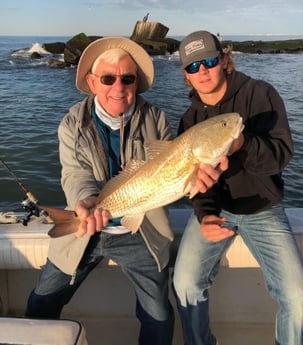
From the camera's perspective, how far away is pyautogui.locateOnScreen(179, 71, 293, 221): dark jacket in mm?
3207

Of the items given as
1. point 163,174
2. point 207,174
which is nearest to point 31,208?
point 163,174

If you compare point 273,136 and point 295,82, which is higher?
point 273,136

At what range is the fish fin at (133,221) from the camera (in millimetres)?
3252

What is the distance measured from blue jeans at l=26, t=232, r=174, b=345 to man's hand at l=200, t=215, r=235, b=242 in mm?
514

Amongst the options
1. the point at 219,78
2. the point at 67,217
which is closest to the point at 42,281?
the point at 67,217

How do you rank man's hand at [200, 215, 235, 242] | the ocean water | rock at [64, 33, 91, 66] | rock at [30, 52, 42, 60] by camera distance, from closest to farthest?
man's hand at [200, 215, 235, 242] → the ocean water → rock at [64, 33, 91, 66] → rock at [30, 52, 42, 60]

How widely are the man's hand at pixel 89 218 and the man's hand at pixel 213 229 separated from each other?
0.81 metres

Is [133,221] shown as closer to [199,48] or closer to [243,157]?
[243,157]

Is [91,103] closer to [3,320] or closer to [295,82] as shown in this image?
[3,320]

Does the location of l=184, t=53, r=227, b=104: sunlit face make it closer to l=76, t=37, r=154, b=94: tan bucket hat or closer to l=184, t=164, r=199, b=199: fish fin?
l=76, t=37, r=154, b=94: tan bucket hat

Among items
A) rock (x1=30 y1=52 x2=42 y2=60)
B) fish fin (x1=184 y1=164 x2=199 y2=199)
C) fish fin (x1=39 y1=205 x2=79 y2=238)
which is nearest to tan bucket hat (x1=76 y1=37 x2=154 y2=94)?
fish fin (x1=184 y1=164 x2=199 y2=199)

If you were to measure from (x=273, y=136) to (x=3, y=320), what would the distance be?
236cm

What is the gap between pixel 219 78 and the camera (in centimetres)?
355

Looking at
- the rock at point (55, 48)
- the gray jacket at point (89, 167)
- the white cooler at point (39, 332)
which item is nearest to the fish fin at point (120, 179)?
the gray jacket at point (89, 167)
